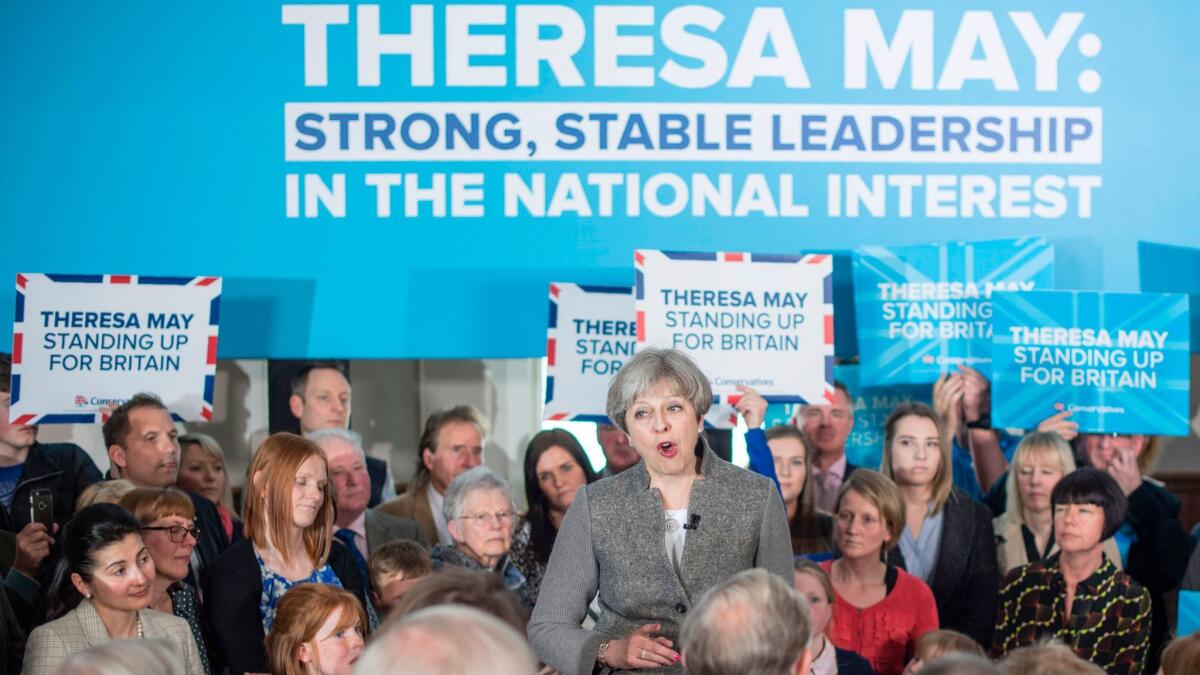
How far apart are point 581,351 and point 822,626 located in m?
1.47

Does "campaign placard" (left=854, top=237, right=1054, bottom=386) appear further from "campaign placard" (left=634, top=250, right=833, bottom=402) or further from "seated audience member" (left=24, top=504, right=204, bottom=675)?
"seated audience member" (left=24, top=504, right=204, bottom=675)

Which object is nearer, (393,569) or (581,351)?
(393,569)

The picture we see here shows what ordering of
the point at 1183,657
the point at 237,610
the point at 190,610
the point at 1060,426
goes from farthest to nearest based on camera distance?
the point at 1060,426 < the point at 190,610 < the point at 237,610 < the point at 1183,657

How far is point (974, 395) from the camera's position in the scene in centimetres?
551

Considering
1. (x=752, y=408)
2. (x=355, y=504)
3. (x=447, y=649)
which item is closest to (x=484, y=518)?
(x=355, y=504)

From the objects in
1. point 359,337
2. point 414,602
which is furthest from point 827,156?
point 414,602

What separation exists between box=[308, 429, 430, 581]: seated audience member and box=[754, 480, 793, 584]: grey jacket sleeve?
2208 mm

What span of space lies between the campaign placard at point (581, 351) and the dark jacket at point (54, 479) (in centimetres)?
165

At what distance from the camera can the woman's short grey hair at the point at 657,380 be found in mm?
3129

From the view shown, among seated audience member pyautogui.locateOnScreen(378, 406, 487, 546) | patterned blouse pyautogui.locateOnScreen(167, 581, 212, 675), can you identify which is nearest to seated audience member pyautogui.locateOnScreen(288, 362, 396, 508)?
seated audience member pyautogui.locateOnScreen(378, 406, 487, 546)

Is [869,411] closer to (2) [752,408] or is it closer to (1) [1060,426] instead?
(1) [1060,426]

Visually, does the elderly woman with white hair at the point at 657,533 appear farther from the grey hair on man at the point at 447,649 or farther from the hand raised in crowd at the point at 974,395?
the hand raised in crowd at the point at 974,395

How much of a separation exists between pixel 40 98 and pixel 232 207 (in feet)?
2.81

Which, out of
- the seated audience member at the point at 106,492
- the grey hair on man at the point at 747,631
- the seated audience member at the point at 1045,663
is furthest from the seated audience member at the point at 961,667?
the seated audience member at the point at 106,492
